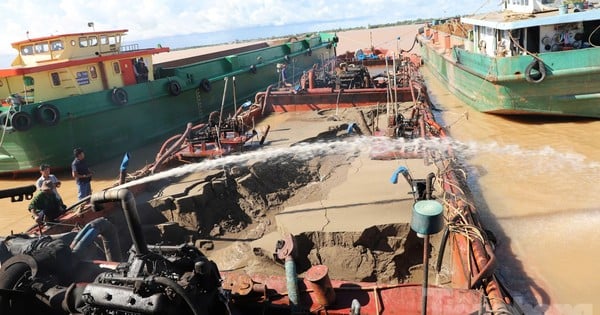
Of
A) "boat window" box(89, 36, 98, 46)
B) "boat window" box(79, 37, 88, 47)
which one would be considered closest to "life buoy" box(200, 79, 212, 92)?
"boat window" box(89, 36, 98, 46)

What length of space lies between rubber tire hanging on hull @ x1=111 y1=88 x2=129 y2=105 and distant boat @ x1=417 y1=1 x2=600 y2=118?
10.0 metres

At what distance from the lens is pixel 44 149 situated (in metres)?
11.0

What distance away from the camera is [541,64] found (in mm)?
10805

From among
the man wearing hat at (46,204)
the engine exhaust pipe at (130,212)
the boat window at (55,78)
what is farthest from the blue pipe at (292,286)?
the boat window at (55,78)

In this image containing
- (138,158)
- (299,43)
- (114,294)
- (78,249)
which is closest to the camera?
(114,294)

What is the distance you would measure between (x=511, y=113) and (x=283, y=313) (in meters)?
10.6

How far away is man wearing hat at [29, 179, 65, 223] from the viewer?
601cm

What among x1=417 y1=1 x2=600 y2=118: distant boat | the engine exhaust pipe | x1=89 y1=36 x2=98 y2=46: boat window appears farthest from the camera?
x1=89 y1=36 x2=98 y2=46: boat window

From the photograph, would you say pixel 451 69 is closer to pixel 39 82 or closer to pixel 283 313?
pixel 39 82

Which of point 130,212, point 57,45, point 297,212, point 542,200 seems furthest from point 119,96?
point 542,200

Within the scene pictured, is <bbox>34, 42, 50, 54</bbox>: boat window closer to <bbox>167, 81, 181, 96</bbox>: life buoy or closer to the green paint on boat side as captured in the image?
<bbox>167, 81, 181, 96</bbox>: life buoy

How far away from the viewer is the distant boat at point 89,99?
426 inches

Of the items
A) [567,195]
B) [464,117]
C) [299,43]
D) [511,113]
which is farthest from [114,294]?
[299,43]

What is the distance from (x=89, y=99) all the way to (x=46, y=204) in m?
6.38
